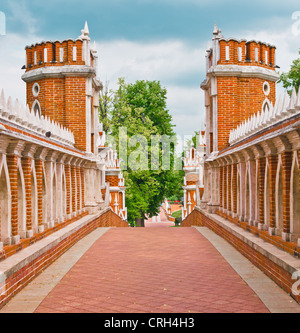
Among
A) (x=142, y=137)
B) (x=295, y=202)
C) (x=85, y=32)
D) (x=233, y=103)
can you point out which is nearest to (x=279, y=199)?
(x=295, y=202)

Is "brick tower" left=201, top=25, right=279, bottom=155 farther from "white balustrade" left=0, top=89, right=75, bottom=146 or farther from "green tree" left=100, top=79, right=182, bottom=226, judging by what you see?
"green tree" left=100, top=79, right=182, bottom=226

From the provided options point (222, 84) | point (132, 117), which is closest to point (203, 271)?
point (222, 84)

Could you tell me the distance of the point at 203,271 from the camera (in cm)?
823

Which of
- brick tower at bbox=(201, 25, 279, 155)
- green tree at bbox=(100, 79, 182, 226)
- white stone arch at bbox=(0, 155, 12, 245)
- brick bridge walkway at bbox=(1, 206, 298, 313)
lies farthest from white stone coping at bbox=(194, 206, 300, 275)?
green tree at bbox=(100, 79, 182, 226)

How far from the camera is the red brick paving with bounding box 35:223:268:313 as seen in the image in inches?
234

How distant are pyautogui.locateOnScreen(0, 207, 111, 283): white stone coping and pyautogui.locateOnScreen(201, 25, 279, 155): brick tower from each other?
7347 mm

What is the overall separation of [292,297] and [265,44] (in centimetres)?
1279

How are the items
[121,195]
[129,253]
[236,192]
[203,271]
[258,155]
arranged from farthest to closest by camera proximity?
[121,195] → [236,192] → [129,253] → [258,155] → [203,271]

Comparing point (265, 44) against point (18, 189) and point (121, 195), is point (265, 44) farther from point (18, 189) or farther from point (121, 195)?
point (121, 195)

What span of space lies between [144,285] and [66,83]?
10782 mm

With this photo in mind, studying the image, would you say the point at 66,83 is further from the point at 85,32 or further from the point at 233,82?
the point at 233,82

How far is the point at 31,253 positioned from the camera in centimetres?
730

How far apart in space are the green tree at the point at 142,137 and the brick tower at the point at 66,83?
1375 cm

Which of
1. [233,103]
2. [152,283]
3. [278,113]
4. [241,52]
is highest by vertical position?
[241,52]
